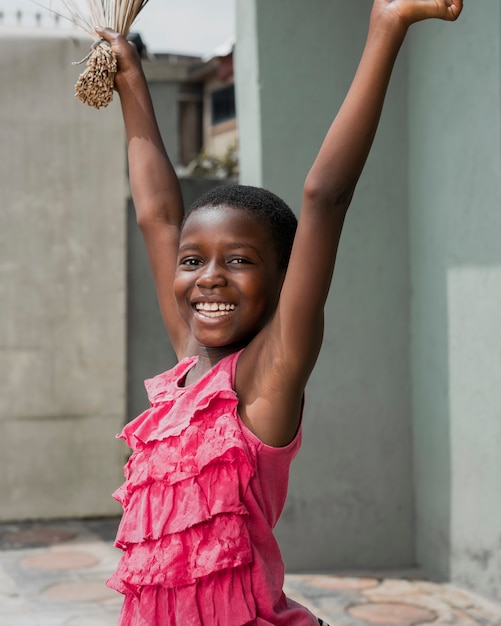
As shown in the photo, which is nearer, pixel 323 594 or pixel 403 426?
pixel 323 594

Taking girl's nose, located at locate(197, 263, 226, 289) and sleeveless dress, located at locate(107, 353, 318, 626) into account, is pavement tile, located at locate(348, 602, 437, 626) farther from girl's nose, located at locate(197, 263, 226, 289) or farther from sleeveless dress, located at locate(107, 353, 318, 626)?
girl's nose, located at locate(197, 263, 226, 289)

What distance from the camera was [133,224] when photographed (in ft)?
19.0

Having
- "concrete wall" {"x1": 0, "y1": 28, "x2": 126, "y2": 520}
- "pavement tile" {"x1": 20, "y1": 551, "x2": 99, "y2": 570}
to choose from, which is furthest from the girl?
"concrete wall" {"x1": 0, "y1": 28, "x2": 126, "y2": 520}

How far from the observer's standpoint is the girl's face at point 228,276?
1.53m

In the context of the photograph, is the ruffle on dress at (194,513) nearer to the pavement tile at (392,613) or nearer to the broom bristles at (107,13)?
the broom bristles at (107,13)

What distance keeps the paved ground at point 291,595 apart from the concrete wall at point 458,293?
0.17 m

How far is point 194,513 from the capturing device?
147 centimetres

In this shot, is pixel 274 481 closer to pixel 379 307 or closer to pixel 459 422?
pixel 459 422

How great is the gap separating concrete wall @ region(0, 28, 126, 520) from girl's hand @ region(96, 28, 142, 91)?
387cm

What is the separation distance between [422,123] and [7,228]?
111 inches

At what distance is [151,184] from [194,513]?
76 cm

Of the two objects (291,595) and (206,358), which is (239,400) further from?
(291,595)

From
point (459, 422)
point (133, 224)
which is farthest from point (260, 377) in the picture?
point (133, 224)

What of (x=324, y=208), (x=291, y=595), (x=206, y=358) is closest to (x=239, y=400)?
(x=206, y=358)
